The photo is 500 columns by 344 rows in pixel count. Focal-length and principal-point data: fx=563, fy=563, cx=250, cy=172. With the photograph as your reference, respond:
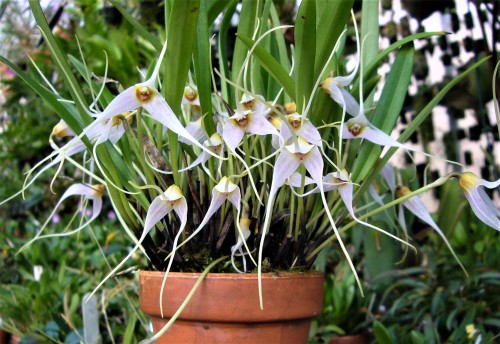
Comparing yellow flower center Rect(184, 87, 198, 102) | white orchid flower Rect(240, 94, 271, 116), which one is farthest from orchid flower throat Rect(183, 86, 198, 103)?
white orchid flower Rect(240, 94, 271, 116)

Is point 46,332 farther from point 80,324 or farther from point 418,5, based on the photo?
point 418,5

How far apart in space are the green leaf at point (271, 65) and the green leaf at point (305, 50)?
0.02 m

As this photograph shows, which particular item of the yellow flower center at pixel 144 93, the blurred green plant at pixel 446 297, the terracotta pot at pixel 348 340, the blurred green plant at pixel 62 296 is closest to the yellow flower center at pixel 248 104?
the yellow flower center at pixel 144 93

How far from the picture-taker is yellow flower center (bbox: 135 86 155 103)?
1.67ft

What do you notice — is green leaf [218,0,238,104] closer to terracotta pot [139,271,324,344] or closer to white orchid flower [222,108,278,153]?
white orchid flower [222,108,278,153]

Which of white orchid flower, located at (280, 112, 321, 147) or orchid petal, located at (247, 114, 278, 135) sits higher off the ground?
orchid petal, located at (247, 114, 278, 135)

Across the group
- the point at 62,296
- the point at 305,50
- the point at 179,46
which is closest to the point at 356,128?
the point at 305,50

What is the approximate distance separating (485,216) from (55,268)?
1276 millimetres

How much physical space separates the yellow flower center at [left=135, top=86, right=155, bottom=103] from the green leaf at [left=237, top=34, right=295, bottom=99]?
0.10 m

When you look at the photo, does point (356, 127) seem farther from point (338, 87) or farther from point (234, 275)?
point (234, 275)

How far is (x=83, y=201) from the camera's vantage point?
73cm

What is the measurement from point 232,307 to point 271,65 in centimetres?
25

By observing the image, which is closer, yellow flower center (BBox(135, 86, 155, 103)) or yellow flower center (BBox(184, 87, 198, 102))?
yellow flower center (BBox(135, 86, 155, 103))

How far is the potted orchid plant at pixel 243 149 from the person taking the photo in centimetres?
53
